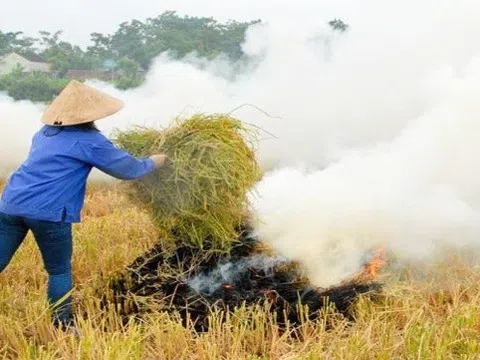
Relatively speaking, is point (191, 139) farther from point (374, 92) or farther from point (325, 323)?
point (374, 92)

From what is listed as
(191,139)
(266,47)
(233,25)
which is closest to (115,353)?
(191,139)

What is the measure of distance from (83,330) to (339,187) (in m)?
2.46

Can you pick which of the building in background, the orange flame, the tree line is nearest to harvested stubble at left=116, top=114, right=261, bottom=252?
the orange flame

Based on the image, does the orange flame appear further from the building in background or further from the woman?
the building in background

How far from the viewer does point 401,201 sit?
5.19 m

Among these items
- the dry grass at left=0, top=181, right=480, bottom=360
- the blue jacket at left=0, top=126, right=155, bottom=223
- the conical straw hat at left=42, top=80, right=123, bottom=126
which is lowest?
the dry grass at left=0, top=181, right=480, bottom=360

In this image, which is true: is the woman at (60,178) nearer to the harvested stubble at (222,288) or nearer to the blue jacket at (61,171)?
the blue jacket at (61,171)

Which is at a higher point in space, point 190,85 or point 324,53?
point 324,53

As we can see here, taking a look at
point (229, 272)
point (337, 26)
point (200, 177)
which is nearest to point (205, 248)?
point (229, 272)

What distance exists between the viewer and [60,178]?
12.8ft

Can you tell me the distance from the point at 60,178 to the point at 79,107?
45cm

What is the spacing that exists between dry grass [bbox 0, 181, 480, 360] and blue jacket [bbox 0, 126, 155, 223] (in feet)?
1.95

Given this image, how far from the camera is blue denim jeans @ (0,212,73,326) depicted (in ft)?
13.1

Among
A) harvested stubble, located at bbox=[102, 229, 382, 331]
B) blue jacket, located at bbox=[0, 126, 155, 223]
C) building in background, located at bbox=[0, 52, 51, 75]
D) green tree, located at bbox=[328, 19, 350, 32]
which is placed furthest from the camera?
building in background, located at bbox=[0, 52, 51, 75]
